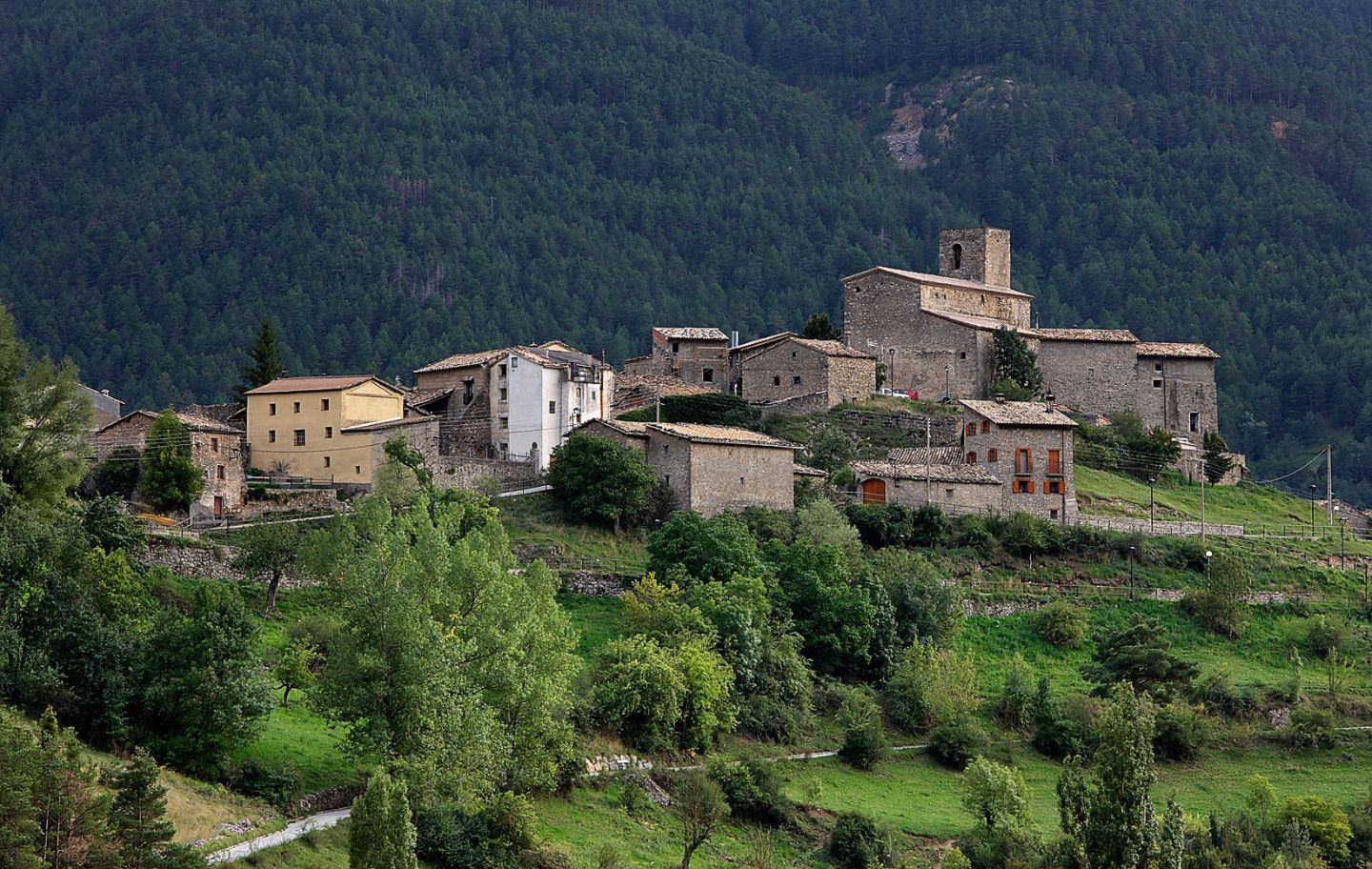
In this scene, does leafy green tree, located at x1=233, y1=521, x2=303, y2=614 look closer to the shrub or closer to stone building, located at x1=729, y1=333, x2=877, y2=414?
the shrub

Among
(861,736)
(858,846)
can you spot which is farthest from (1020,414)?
(858,846)

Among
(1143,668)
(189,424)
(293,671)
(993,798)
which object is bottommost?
(993,798)

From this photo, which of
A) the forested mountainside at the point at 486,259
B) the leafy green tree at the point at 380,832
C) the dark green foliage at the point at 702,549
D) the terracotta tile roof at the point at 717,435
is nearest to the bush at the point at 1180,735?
the dark green foliage at the point at 702,549

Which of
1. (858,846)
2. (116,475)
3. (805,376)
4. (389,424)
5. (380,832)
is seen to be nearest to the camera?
(380,832)

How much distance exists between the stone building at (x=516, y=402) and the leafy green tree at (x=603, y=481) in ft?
15.1

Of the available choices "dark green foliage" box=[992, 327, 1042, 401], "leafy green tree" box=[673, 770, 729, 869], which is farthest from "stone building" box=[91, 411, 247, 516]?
"dark green foliage" box=[992, 327, 1042, 401]

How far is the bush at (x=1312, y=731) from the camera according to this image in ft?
221

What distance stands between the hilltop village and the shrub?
12.9 metres

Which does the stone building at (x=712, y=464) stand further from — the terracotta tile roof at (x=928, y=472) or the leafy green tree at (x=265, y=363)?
the leafy green tree at (x=265, y=363)

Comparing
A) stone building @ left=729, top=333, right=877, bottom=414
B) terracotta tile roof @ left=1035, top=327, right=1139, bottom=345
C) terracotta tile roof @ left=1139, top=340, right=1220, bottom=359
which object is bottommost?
stone building @ left=729, top=333, right=877, bottom=414

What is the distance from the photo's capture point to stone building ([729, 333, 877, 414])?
3425 inches

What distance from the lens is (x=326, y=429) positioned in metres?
77.0

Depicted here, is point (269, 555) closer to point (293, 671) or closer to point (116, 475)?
point (293, 671)

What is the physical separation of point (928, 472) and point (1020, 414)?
18.5 ft
